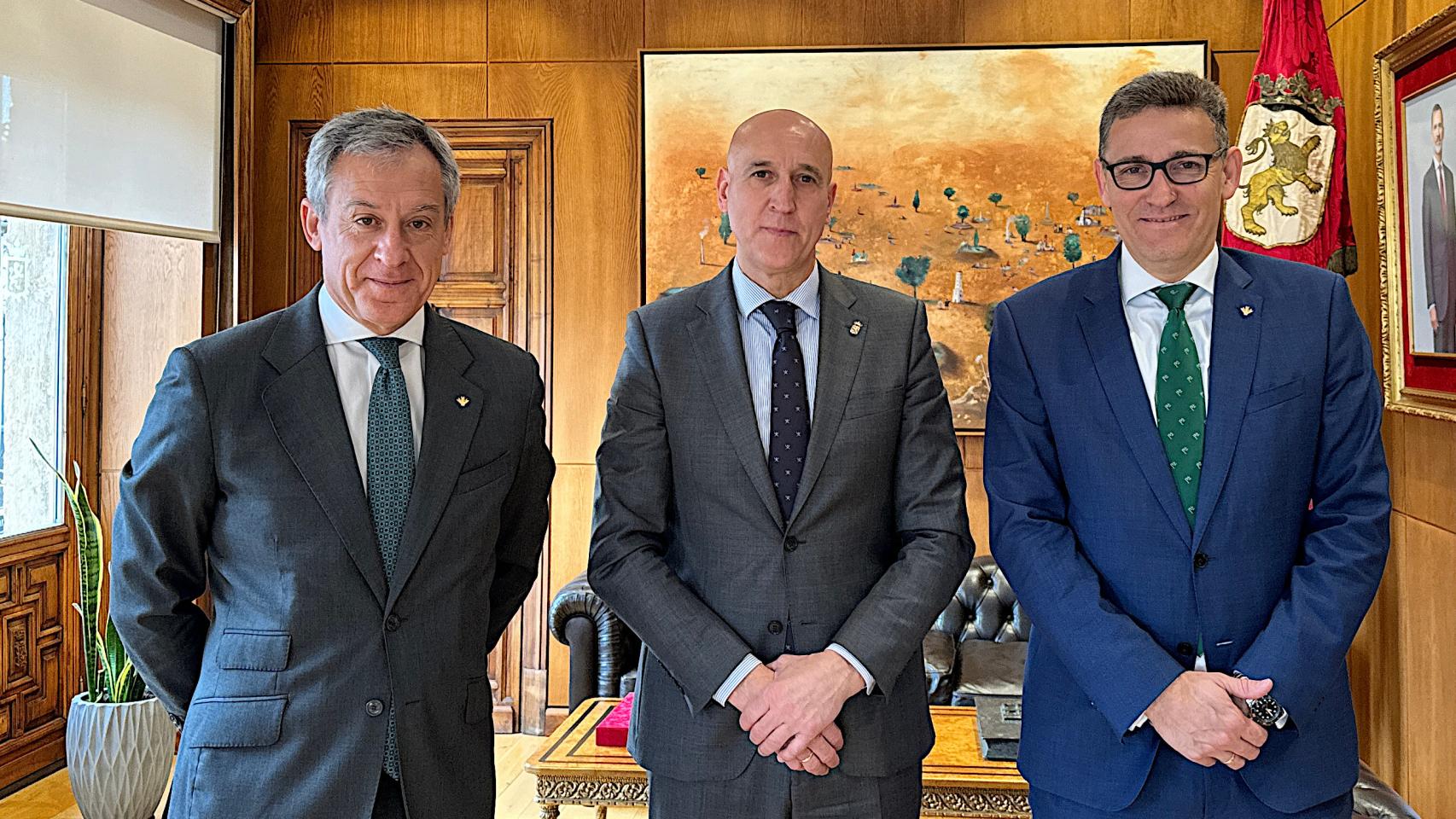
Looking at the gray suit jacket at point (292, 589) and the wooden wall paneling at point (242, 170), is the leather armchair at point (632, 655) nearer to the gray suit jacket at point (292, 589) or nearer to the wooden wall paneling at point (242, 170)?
the wooden wall paneling at point (242, 170)

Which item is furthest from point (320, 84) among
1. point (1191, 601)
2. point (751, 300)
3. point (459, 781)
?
point (1191, 601)

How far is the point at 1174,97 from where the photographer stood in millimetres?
1971

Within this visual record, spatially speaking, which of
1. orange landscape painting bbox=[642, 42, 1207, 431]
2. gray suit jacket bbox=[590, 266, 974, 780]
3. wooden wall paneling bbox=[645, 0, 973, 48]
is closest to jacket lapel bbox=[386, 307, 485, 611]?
A: gray suit jacket bbox=[590, 266, 974, 780]

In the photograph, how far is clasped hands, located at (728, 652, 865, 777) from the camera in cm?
191

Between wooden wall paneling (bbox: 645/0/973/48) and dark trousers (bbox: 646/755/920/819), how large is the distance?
384 cm

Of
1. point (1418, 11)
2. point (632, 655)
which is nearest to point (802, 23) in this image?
point (1418, 11)

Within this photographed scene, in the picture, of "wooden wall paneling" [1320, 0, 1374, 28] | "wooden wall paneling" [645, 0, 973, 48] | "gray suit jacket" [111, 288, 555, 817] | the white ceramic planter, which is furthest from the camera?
"wooden wall paneling" [645, 0, 973, 48]

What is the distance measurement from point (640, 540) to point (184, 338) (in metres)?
3.79

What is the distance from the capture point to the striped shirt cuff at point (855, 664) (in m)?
1.94

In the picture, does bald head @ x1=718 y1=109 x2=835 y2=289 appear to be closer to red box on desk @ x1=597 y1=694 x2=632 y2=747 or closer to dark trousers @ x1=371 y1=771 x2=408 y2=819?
Answer: dark trousers @ x1=371 y1=771 x2=408 y2=819

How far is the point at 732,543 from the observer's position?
2.02m

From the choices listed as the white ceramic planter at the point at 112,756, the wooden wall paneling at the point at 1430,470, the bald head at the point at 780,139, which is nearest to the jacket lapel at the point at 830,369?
the bald head at the point at 780,139

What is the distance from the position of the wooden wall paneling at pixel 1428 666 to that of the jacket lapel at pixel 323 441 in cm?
298

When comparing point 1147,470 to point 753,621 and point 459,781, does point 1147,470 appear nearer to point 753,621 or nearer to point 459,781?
point 753,621
